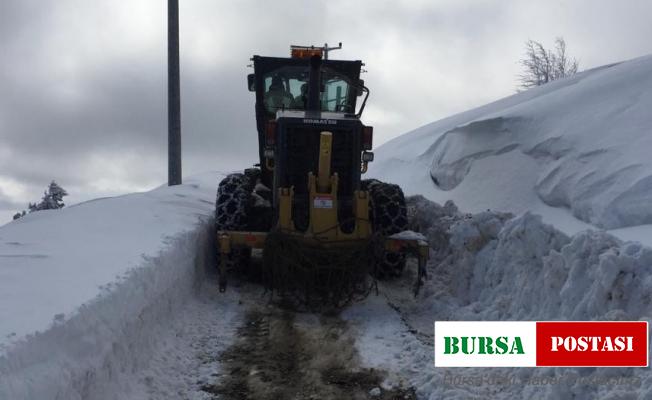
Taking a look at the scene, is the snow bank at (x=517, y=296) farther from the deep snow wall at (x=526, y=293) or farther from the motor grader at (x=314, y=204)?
the motor grader at (x=314, y=204)

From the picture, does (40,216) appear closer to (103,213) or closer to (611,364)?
(103,213)

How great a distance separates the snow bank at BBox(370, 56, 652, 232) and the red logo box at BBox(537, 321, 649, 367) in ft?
6.42

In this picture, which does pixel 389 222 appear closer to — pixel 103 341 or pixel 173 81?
pixel 103 341

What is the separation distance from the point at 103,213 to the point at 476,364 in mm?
4675

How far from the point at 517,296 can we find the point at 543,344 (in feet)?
3.11

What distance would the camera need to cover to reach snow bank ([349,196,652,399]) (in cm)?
357

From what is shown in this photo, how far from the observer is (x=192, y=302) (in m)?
5.92

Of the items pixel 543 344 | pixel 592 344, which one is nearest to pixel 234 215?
pixel 543 344

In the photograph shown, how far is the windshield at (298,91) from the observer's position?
7.76 m

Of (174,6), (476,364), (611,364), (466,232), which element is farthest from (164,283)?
(174,6)

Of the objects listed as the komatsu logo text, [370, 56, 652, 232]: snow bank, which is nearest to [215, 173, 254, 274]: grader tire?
the komatsu logo text

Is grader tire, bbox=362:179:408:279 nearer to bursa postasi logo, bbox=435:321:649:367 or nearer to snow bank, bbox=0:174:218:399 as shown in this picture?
snow bank, bbox=0:174:218:399

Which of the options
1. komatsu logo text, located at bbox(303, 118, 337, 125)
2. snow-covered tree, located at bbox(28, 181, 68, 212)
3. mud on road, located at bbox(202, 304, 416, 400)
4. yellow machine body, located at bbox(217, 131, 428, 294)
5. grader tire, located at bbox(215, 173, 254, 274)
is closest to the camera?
mud on road, located at bbox(202, 304, 416, 400)

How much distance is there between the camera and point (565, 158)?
7613 mm
